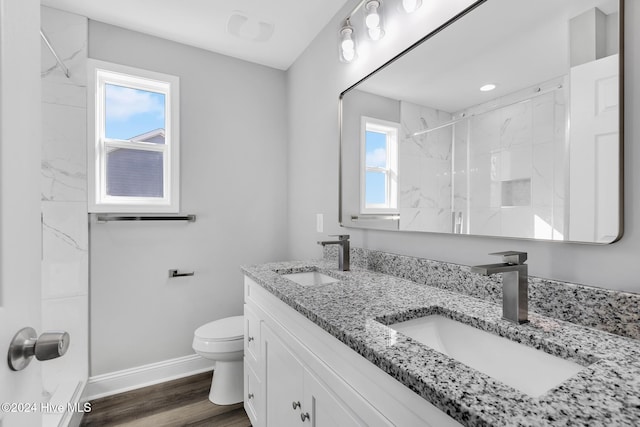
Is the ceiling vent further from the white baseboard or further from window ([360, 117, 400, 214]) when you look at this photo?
the white baseboard

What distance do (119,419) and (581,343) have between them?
2.26 meters

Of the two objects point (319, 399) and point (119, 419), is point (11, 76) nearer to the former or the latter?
point (319, 399)

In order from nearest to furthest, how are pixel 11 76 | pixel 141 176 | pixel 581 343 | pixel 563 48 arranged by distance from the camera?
pixel 11 76 → pixel 581 343 → pixel 563 48 → pixel 141 176

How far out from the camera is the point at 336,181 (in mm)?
1960

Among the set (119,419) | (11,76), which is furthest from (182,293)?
(11,76)

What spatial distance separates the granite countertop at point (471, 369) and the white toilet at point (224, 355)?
0.92 meters

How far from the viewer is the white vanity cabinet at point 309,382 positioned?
644 mm

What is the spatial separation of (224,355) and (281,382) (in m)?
0.82

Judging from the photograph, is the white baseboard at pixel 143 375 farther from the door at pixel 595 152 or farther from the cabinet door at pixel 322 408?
the door at pixel 595 152

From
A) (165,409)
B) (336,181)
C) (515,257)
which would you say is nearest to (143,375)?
(165,409)

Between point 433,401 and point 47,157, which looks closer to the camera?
point 433,401

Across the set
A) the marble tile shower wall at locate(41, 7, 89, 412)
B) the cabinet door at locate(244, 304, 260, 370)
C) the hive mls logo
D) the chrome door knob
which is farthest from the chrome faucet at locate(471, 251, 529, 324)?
the marble tile shower wall at locate(41, 7, 89, 412)

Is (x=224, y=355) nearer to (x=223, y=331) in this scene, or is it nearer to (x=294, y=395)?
(x=223, y=331)

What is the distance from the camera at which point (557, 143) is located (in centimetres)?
89
